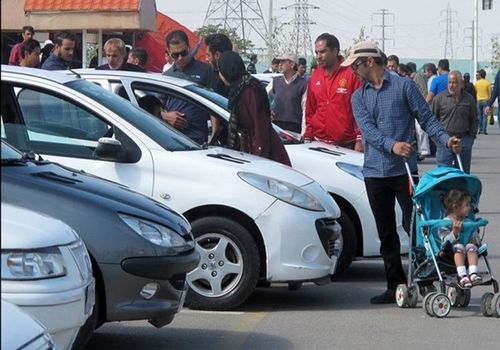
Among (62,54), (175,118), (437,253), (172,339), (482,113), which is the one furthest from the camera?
(482,113)

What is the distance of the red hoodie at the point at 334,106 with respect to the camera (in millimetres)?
12062

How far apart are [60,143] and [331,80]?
386cm

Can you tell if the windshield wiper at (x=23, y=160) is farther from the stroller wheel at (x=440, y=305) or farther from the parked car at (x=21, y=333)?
the stroller wheel at (x=440, y=305)

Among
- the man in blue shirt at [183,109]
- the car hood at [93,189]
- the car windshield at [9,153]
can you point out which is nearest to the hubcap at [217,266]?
the car hood at [93,189]

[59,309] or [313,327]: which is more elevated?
[59,309]

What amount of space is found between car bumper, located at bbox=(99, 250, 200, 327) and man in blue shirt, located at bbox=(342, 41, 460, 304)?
8.49 feet

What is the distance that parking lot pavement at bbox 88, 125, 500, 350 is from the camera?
7.93 metres

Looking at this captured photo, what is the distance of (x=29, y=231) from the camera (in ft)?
18.5

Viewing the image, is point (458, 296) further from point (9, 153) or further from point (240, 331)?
point (9, 153)

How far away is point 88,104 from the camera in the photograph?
8.82 m

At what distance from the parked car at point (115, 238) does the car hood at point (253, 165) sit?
1726 mm

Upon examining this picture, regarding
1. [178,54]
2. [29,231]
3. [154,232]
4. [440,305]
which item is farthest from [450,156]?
[29,231]

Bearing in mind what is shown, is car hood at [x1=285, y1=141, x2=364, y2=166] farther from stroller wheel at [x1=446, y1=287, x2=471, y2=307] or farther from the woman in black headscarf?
stroller wheel at [x1=446, y1=287, x2=471, y2=307]

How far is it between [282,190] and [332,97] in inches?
130
